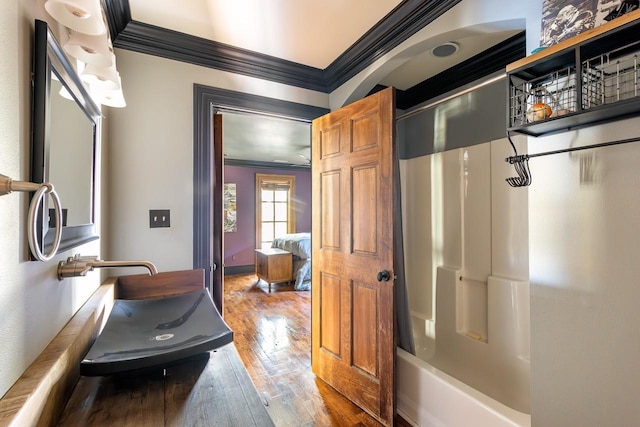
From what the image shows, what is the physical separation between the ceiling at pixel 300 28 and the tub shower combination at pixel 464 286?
0.74 meters

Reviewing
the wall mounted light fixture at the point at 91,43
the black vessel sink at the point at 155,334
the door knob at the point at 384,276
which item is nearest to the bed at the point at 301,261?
the door knob at the point at 384,276

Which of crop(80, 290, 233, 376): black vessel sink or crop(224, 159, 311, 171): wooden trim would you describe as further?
crop(224, 159, 311, 171): wooden trim

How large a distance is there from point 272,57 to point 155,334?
1.95 metres

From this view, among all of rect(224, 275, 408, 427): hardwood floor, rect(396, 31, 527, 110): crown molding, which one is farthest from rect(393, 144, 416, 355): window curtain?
rect(396, 31, 527, 110): crown molding

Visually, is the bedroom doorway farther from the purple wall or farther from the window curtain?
the purple wall

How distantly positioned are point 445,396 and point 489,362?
77cm

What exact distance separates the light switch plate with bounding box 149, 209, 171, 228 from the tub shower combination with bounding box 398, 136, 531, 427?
1.73 metres

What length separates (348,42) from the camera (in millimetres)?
1994

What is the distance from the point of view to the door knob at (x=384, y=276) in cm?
169

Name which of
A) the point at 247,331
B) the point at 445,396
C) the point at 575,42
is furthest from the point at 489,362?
the point at 247,331

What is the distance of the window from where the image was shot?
6.66 metres

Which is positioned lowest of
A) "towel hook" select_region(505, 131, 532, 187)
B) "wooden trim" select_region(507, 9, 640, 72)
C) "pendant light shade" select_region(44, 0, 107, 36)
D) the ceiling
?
"towel hook" select_region(505, 131, 532, 187)

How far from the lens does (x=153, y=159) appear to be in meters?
1.84

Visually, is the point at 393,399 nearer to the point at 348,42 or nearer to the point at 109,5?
the point at 348,42
